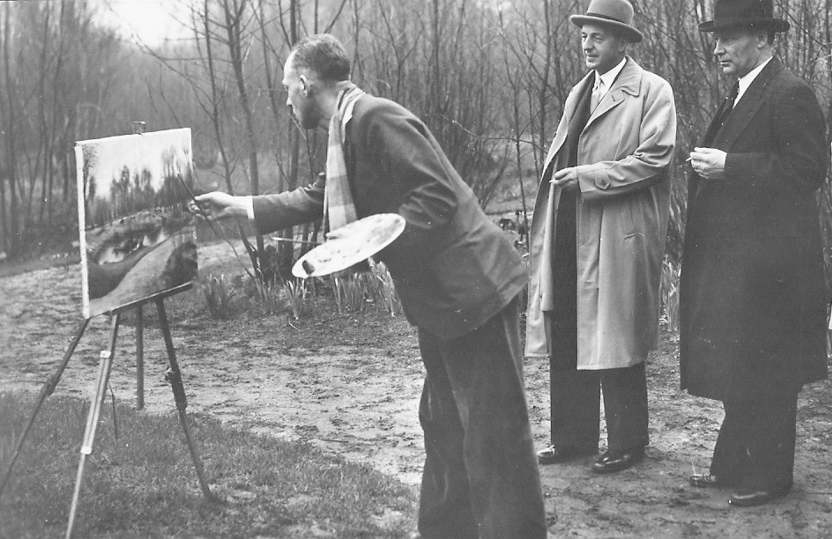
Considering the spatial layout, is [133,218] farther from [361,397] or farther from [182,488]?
[361,397]

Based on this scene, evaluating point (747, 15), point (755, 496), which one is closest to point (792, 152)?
point (747, 15)

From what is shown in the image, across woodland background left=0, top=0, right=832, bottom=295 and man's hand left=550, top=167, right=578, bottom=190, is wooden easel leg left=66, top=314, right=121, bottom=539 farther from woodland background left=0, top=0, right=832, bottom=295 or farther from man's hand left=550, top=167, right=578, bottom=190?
woodland background left=0, top=0, right=832, bottom=295

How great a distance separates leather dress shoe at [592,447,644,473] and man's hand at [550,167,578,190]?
1.18 m

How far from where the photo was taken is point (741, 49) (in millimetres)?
4168

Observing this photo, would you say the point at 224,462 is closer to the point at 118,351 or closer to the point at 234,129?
the point at 118,351

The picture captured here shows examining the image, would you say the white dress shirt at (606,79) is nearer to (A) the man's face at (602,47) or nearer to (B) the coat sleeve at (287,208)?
(A) the man's face at (602,47)

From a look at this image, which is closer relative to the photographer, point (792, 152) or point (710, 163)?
point (792, 152)

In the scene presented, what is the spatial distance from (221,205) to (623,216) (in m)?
1.76

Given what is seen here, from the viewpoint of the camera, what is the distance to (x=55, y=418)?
17.4 feet

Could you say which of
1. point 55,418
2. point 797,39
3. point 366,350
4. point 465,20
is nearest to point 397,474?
point 55,418

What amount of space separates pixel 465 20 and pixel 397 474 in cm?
478

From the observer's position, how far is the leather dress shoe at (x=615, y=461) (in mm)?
4555

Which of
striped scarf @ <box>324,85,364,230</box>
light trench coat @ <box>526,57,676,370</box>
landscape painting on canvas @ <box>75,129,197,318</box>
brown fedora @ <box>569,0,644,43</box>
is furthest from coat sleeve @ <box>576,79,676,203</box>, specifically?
landscape painting on canvas @ <box>75,129,197,318</box>

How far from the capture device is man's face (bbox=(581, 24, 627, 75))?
4.56m
